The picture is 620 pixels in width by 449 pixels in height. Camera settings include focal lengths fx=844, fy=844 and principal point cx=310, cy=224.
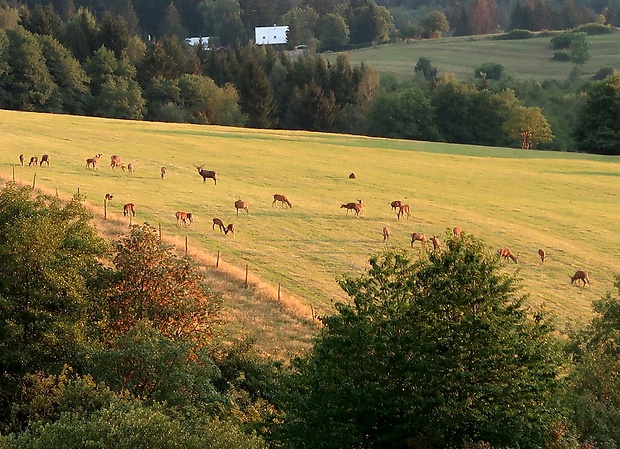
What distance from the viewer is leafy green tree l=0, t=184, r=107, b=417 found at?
78.5 ft

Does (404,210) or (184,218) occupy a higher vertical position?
(184,218)

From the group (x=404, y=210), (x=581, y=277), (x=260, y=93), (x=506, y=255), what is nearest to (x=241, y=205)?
(x=404, y=210)

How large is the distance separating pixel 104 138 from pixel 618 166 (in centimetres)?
4669

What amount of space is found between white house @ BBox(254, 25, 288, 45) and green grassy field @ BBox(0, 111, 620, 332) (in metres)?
117

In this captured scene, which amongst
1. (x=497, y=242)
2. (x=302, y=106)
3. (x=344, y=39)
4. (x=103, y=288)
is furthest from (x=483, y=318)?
(x=344, y=39)

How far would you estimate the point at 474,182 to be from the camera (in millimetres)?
64875

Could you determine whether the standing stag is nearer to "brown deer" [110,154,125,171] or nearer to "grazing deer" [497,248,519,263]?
"brown deer" [110,154,125,171]

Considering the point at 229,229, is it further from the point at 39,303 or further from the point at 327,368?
the point at 327,368

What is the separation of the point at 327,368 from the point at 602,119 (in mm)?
88722

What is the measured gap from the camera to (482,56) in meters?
161

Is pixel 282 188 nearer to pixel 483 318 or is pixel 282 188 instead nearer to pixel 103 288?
pixel 103 288

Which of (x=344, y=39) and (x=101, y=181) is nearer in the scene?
(x=101, y=181)

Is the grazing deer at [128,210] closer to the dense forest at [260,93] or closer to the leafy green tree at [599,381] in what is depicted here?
the leafy green tree at [599,381]

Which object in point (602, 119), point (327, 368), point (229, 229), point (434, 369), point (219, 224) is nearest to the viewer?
point (434, 369)
